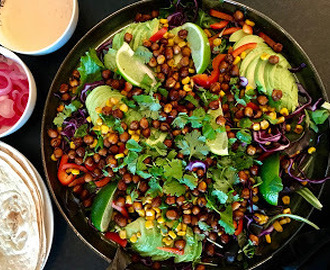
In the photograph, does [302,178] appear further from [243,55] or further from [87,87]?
[87,87]

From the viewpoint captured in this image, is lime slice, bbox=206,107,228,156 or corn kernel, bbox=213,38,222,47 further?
corn kernel, bbox=213,38,222,47

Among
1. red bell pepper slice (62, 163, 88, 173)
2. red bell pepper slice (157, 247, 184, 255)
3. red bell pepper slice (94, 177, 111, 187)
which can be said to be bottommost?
red bell pepper slice (157, 247, 184, 255)

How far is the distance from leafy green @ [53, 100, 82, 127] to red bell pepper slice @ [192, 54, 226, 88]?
0.71 m

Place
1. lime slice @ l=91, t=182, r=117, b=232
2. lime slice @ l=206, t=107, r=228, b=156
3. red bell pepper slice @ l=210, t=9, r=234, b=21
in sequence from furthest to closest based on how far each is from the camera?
red bell pepper slice @ l=210, t=9, r=234, b=21 < lime slice @ l=91, t=182, r=117, b=232 < lime slice @ l=206, t=107, r=228, b=156

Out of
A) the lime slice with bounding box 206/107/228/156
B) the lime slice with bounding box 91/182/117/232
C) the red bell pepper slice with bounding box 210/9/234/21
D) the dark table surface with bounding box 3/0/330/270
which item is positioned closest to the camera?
the lime slice with bounding box 206/107/228/156

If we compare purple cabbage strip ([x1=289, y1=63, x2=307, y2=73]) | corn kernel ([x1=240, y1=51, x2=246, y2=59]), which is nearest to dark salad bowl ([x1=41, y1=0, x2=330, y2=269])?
purple cabbage strip ([x1=289, y1=63, x2=307, y2=73])

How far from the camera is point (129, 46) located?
7.24 feet

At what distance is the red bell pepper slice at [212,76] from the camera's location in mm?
2219

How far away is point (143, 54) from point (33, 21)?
807mm

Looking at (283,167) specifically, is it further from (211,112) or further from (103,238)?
(103,238)

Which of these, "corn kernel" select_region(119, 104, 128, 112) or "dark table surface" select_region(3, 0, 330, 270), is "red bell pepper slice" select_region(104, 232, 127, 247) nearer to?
"dark table surface" select_region(3, 0, 330, 270)

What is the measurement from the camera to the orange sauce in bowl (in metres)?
2.44

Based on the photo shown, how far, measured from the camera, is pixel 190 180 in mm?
2096

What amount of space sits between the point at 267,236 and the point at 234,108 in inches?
29.5
